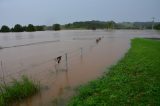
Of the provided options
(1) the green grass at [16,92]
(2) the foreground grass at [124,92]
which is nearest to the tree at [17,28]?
(1) the green grass at [16,92]

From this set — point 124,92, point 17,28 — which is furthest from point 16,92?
point 17,28

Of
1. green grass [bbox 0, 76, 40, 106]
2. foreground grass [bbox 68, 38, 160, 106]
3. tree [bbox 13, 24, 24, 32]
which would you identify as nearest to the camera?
foreground grass [bbox 68, 38, 160, 106]

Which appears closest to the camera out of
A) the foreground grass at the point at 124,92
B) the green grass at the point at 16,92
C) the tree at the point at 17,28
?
the foreground grass at the point at 124,92

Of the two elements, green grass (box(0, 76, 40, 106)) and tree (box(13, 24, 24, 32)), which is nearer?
green grass (box(0, 76, 40, 106))

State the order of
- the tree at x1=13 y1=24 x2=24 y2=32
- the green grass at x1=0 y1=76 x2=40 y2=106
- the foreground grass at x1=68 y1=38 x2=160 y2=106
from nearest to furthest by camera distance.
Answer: the foreground grass at x1=68 y1=38 x2=160 y2=106, the green grass at x1=0 y1=76 x2=40 y2=106, the tree at x1=13 y1=24 x2=24 y2=32

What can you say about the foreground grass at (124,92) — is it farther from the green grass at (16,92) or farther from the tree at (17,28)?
the tree at (17,28)

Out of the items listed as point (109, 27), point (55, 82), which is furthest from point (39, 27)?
point (55, 82)

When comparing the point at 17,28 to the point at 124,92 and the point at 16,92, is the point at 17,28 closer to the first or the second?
the point at 16,92

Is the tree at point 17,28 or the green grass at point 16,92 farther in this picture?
the tree at point 17,28

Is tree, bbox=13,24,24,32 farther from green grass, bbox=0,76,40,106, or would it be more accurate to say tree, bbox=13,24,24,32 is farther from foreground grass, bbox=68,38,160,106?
foreground grass, bbox=68,38,160,106

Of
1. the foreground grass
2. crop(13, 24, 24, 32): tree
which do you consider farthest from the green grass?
crop(13, 24, 24, 32): tree

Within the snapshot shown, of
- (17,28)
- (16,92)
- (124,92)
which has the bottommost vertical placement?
(16,92)

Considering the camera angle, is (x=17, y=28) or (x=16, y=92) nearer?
(x=16, y=92)

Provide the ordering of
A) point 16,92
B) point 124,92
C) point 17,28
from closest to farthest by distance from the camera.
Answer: point 124,92 < point 16,92 < point 17,28
